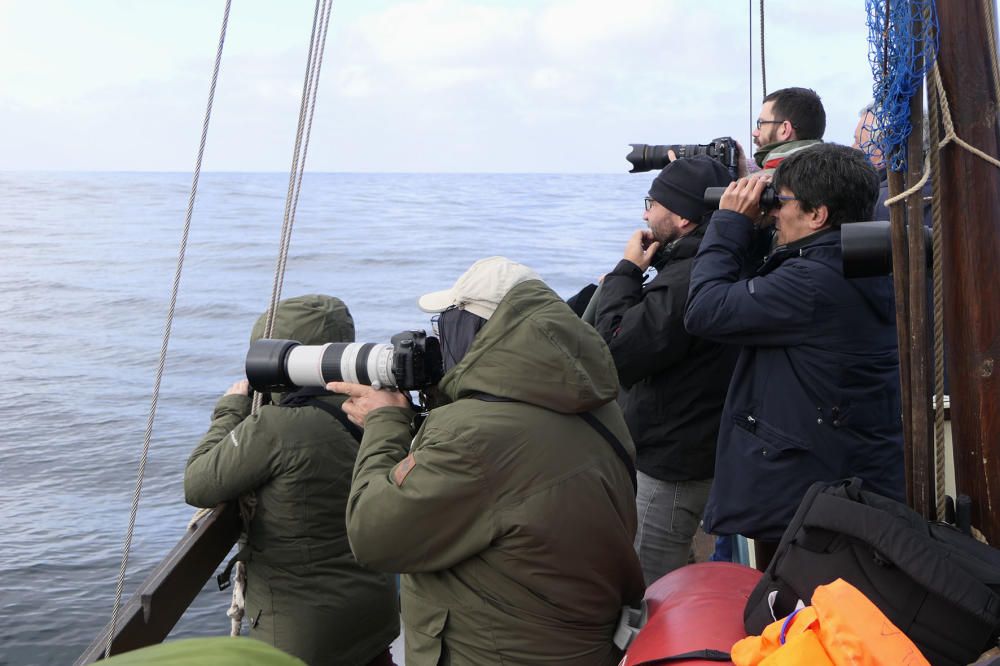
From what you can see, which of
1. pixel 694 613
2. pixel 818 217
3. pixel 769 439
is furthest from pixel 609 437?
pixel 818 217

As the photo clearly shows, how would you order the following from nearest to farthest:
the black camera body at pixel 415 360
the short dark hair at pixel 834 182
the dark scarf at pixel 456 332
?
the dark scarf at pixel 456 332 < the black camera body at pixel 415 360 < the short dark hair at pixel 834 182

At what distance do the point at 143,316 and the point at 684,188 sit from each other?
11747mm

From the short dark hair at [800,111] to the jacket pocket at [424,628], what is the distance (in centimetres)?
166

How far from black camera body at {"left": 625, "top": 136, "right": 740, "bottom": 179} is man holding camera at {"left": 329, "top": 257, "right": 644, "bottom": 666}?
1.28 meters

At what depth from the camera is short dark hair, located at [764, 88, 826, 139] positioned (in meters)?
2.68

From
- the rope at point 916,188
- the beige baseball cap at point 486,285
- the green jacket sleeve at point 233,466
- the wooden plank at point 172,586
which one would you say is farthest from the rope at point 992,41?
the wooden plank at point 172,586

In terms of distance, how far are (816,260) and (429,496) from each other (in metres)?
0.90

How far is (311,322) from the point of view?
222cm

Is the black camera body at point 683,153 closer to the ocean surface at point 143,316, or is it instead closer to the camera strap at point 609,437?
the camera strap at point 609,437

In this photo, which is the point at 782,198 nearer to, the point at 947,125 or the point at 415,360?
the point at 947,125

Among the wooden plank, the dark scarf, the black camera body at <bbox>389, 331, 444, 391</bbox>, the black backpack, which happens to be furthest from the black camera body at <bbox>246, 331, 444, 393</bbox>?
the black backpack

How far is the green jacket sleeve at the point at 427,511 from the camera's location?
1.54 m

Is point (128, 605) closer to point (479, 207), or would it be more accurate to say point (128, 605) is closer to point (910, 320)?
point (910, 320)

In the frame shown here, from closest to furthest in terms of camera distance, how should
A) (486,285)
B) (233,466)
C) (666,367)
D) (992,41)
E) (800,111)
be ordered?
(992,41) < (486,285) < (233,466) < (666,367) < (800,111)
